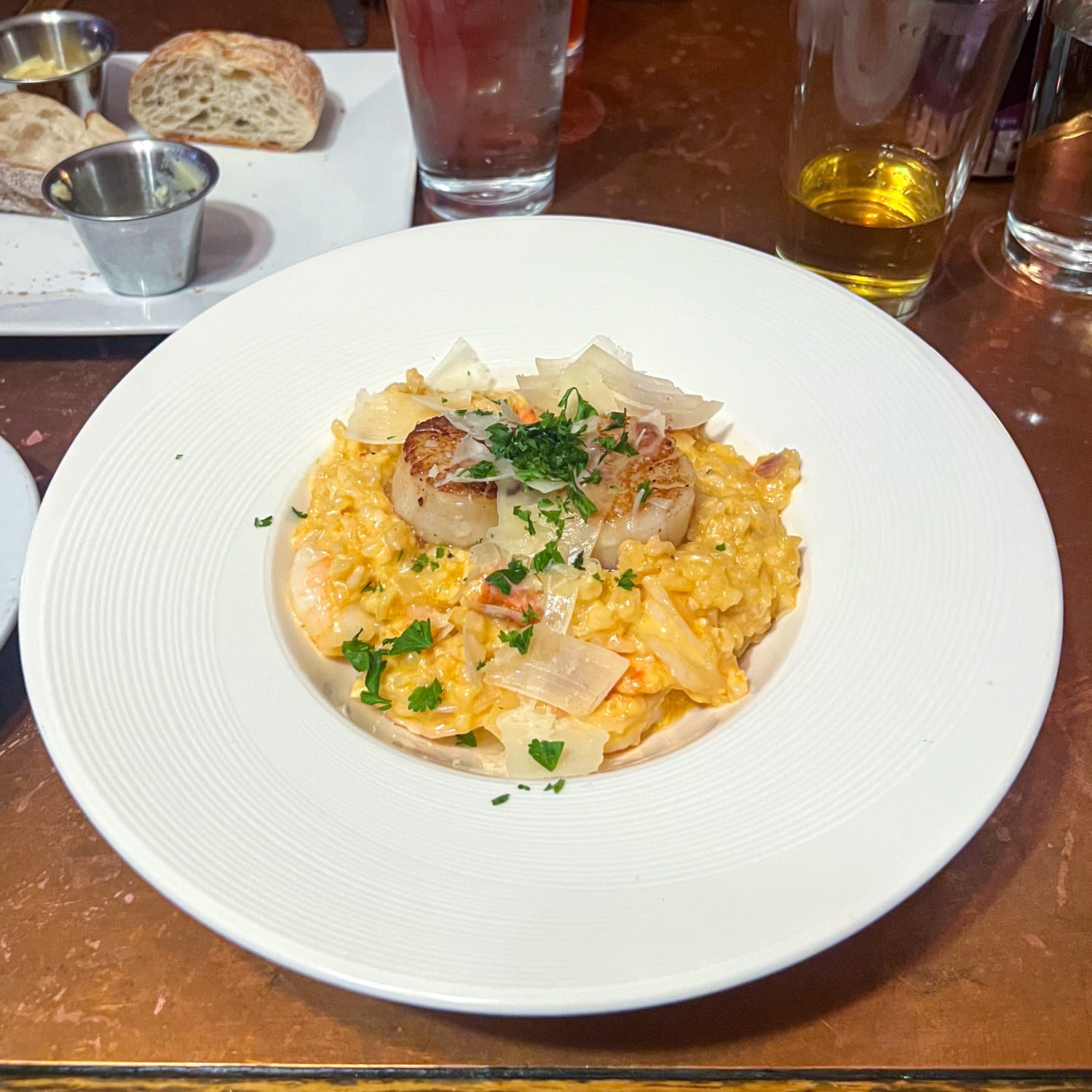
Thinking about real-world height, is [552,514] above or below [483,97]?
below

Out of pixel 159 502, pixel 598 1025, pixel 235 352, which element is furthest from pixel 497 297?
pixel 598 1025

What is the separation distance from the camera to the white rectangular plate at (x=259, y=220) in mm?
2766

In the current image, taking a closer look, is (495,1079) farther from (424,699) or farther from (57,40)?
(57,40)

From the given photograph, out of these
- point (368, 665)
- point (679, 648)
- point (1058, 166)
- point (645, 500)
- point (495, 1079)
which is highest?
point (1058, 166)

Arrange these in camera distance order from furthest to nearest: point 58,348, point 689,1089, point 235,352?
1. point 58,348
2. point 235,352
3. point 689,1089

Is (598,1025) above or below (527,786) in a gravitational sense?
below

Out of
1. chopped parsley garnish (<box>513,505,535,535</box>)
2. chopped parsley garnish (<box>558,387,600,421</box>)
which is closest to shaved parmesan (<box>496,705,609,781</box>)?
chopped parsley garnish (<box>513,505,535,535</box>)

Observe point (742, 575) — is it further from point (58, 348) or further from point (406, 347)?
point (58, 348)

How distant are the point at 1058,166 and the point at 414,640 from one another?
221cm

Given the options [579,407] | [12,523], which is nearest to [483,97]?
[579,407]

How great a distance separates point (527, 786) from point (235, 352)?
4.18ft

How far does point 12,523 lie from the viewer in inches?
82.3

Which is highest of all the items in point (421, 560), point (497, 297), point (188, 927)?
point (497, 297)

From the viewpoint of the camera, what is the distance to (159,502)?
2.02m
